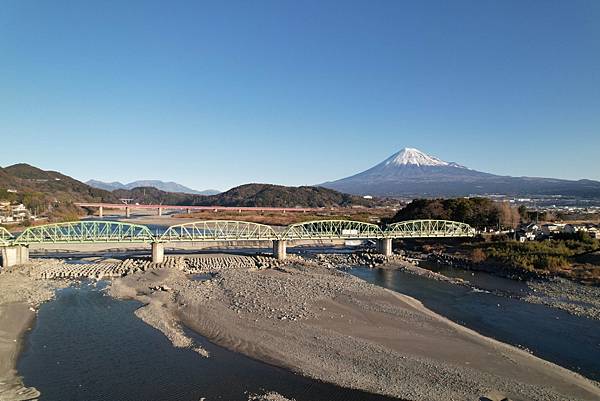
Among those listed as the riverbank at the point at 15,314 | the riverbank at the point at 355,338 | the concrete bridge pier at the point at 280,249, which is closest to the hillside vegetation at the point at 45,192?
the riverbank at the point at 15,314

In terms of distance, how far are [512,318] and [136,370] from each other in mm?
16940

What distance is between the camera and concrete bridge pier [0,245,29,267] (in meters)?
29.7

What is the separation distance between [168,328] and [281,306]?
557cm

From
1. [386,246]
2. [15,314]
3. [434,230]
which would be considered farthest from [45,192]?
[15,314]

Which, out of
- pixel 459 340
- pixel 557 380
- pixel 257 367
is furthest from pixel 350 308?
pixel 557 380

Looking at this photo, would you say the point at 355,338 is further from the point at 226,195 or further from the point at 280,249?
the point at 226,195

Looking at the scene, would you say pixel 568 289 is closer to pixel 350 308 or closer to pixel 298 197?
pixel 350 308

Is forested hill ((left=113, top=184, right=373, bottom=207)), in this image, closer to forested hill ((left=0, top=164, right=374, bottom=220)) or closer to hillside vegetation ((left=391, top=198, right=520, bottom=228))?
forested hill ((left=0, top=164, right=374, bottom=220))

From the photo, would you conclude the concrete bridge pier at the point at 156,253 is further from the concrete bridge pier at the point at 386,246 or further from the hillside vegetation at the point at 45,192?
the hillside vegetation at the point at 45,192

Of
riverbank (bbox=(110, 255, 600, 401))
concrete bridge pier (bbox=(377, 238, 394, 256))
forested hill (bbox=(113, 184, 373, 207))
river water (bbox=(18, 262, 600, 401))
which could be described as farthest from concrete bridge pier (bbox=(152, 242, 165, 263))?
forested hill (bbox=(113, 184, 373, 207))

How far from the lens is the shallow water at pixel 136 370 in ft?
39.8

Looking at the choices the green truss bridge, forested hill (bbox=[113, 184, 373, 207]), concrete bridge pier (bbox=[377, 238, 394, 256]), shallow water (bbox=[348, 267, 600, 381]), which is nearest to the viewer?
shallow water (bbox=[348, 267, 600, 381])

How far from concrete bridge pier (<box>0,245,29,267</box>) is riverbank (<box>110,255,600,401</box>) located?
9.86 meters

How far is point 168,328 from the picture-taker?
17.5 metres
